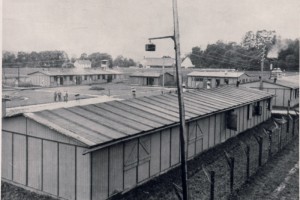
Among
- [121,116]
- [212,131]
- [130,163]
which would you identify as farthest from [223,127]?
[130,163]

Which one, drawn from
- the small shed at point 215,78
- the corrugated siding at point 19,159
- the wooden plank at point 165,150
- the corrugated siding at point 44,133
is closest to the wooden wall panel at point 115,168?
the corrugated siding at point 44,133

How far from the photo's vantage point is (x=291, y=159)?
1950 centimetres

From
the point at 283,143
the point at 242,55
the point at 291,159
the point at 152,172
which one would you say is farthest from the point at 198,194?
the point at 242,55

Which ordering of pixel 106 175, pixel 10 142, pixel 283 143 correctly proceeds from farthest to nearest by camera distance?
1. pixel 283 143
2. pixel 10 142
3. pixel 106 175

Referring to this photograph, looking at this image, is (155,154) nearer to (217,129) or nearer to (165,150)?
(165,150)

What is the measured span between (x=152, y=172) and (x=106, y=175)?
347 cm

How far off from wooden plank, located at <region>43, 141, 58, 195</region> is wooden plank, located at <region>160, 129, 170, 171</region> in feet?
18.0

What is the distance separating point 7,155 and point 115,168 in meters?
5.63

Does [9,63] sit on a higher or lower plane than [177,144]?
higher

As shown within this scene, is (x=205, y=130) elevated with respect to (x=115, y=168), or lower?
elevated

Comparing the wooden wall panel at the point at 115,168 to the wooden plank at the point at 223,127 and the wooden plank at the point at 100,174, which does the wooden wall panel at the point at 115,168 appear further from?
the wooden plank at the point at 223,127

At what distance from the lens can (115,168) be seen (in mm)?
13477

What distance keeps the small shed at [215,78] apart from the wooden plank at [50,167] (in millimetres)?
48273

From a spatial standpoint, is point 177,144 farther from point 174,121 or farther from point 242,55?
point 242,55
